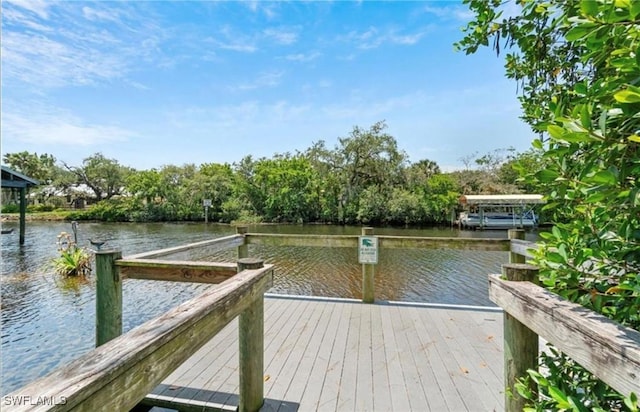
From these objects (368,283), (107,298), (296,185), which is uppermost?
(296,185)

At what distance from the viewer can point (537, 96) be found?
193cm

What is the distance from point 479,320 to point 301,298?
6.37 ft

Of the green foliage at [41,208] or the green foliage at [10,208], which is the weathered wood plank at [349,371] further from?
the green foliage at [10,208]

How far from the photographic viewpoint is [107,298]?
213 centimetres

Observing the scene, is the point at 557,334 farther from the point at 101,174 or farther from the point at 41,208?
the point at 41,208

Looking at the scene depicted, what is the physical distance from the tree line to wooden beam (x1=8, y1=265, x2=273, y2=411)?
877 inches

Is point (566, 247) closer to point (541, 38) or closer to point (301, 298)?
point (541, 38)

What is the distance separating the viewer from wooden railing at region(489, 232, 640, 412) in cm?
66

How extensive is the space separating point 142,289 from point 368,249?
6.09 m

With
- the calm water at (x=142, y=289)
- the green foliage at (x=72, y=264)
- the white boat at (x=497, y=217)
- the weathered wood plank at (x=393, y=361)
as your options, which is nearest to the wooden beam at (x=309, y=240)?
the calm water at (x=142, y=289)

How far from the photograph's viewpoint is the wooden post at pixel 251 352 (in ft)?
5.52

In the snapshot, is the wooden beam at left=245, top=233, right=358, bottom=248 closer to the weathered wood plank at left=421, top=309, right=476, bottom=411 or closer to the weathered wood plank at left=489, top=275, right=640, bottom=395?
the weathered wood plank at left=421, top=309, right=476, bottom=411

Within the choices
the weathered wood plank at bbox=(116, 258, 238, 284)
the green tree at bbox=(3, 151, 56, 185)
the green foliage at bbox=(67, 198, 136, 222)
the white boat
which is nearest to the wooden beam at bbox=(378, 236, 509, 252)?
the weathered wood plank at bbox=(116, 258, 238, 284)

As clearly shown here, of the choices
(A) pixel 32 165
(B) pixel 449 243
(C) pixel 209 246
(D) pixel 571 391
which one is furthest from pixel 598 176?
(A) pixel 32 165
